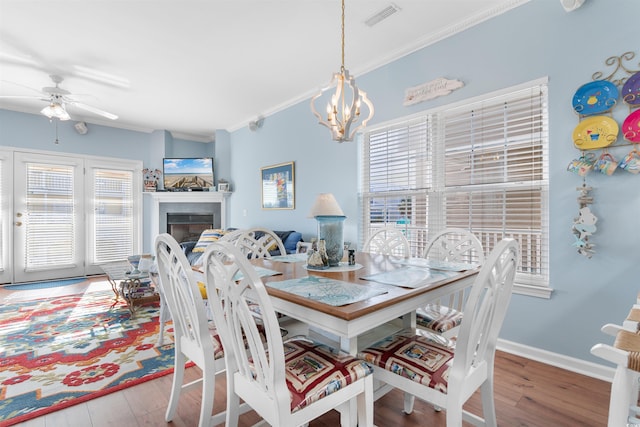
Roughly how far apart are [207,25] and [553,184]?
2931mm

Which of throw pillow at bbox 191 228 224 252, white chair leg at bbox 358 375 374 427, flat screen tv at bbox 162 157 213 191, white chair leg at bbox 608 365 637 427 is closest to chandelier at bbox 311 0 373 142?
white chair leg at bbox 358 375 374 427

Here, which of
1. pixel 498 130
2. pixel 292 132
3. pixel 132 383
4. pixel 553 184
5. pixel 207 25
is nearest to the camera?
pixel 132 383

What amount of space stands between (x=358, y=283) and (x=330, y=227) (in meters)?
0.44

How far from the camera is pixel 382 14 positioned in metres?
2.43

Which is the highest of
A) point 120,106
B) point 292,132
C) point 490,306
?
point 120,106

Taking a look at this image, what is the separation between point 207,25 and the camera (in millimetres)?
2607

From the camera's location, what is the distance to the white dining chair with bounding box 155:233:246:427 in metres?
1.34

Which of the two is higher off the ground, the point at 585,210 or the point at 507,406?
the point at 585,210

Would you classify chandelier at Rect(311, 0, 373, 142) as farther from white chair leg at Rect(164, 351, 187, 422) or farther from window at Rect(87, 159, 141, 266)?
window at Rect(87, 159, 141, 266)

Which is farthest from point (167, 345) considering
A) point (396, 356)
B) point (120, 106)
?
point (120, 106)

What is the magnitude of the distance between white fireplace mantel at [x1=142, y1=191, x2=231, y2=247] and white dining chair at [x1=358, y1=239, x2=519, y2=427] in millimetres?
4847

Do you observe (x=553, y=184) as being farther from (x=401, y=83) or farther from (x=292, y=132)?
(x=292, y=132)

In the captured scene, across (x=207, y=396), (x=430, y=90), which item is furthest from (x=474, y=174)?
(x=207, y=396)

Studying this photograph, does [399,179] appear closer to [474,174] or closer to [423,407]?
[474,174]
